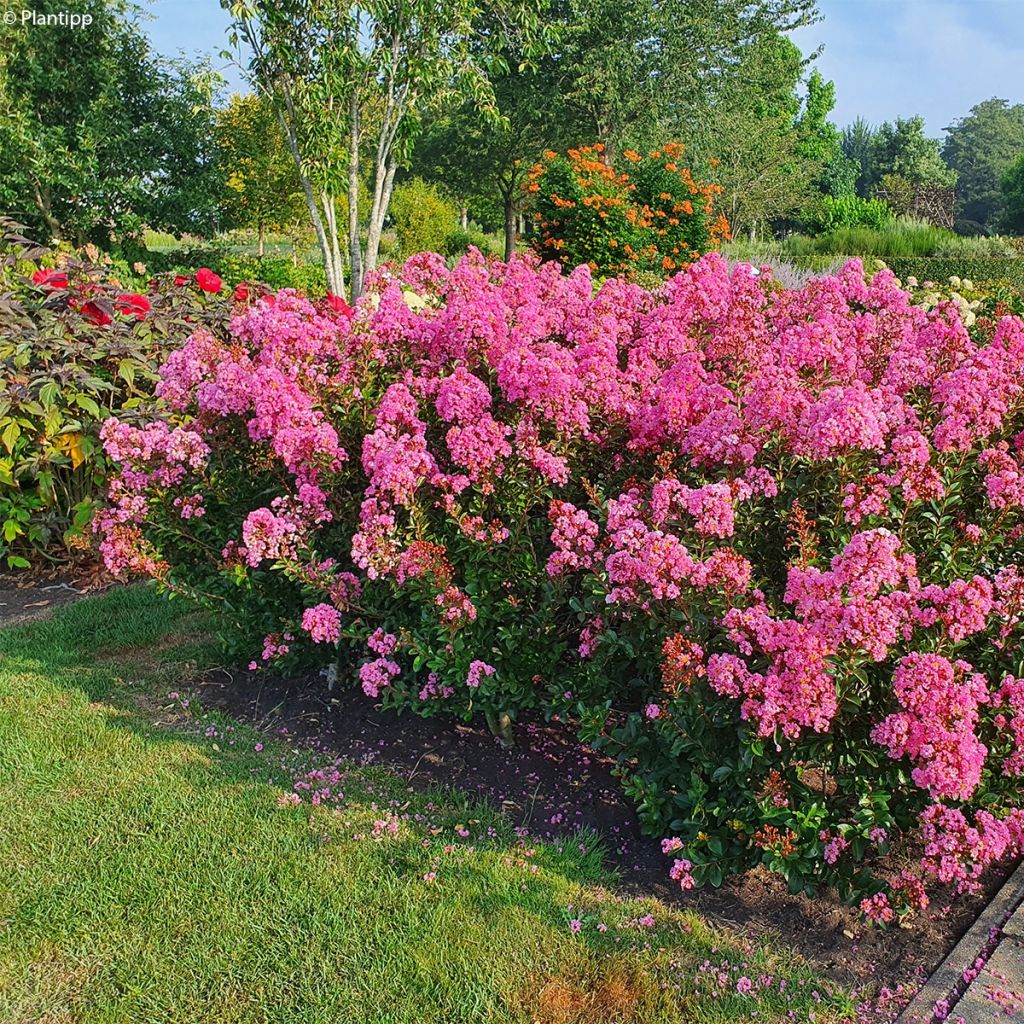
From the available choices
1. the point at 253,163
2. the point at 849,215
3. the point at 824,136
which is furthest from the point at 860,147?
the point at 253,163

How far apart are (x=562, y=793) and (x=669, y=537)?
1.10 meters

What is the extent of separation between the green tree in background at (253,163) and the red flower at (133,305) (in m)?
10.5

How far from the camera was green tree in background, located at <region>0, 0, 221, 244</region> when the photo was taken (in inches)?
488

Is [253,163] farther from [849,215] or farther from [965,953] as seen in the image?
[849,215]

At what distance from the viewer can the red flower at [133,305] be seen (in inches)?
200

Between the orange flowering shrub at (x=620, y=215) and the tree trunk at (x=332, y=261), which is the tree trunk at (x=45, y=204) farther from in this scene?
the orange flowering shrub at (x=620, y=215)

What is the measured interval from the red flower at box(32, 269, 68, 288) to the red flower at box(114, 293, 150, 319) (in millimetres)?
463

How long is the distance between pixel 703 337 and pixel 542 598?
144 cm

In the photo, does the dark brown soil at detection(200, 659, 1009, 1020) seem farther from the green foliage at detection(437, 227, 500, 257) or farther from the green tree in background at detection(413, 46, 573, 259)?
the green foliage at detection(437, 227, 500, 257)

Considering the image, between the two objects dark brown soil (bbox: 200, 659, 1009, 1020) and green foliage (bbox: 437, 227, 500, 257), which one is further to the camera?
green foliage (bbox: 437, 227, 500, 257)

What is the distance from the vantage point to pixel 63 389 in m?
4.52

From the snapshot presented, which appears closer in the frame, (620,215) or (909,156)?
(620,215)

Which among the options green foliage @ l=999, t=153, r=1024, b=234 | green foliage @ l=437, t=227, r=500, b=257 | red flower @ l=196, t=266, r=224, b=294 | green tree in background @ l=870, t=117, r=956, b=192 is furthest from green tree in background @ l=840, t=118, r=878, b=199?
red flower @ l=196, t=266, r=224, b=294

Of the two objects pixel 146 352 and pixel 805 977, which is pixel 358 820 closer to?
pixel 805 977
